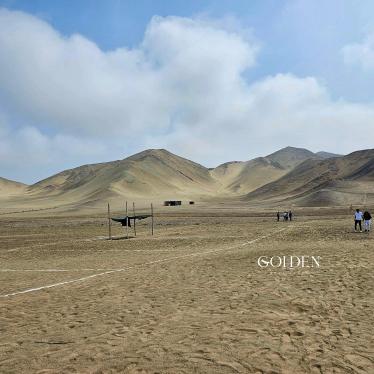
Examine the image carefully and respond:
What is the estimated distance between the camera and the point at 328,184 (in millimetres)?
100000

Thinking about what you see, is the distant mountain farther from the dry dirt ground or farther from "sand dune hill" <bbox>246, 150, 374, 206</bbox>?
the dry dirt ground

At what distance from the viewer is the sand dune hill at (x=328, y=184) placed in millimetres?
78562

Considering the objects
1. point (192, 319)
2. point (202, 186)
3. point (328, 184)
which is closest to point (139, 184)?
point (202, 186)

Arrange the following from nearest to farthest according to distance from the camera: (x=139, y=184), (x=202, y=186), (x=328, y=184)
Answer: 1. (x=328, y=184)
2. (x=139, y=184)
3. (x=202, y=186)

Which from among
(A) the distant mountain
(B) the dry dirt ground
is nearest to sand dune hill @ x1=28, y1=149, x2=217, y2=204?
(A) the distant mountain

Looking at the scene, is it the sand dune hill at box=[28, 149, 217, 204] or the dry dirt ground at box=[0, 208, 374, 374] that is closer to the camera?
the dry dirt ground at box=[0, 208, 374, 374]

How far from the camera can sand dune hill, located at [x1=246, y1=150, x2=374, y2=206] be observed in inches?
3093

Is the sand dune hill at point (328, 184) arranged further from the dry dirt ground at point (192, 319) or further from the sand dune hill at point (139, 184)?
the dry dirt ground at point (192, 319)

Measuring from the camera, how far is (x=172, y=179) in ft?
587

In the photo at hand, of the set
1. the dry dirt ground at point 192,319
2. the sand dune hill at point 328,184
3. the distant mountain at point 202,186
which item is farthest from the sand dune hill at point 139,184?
the dry dirt ground at point 192,319

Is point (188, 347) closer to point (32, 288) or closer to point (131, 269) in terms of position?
point (32, 288)

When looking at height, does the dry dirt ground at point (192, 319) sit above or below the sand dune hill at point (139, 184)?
below

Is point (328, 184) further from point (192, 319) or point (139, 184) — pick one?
point (192, 319)

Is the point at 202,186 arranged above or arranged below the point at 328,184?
above
